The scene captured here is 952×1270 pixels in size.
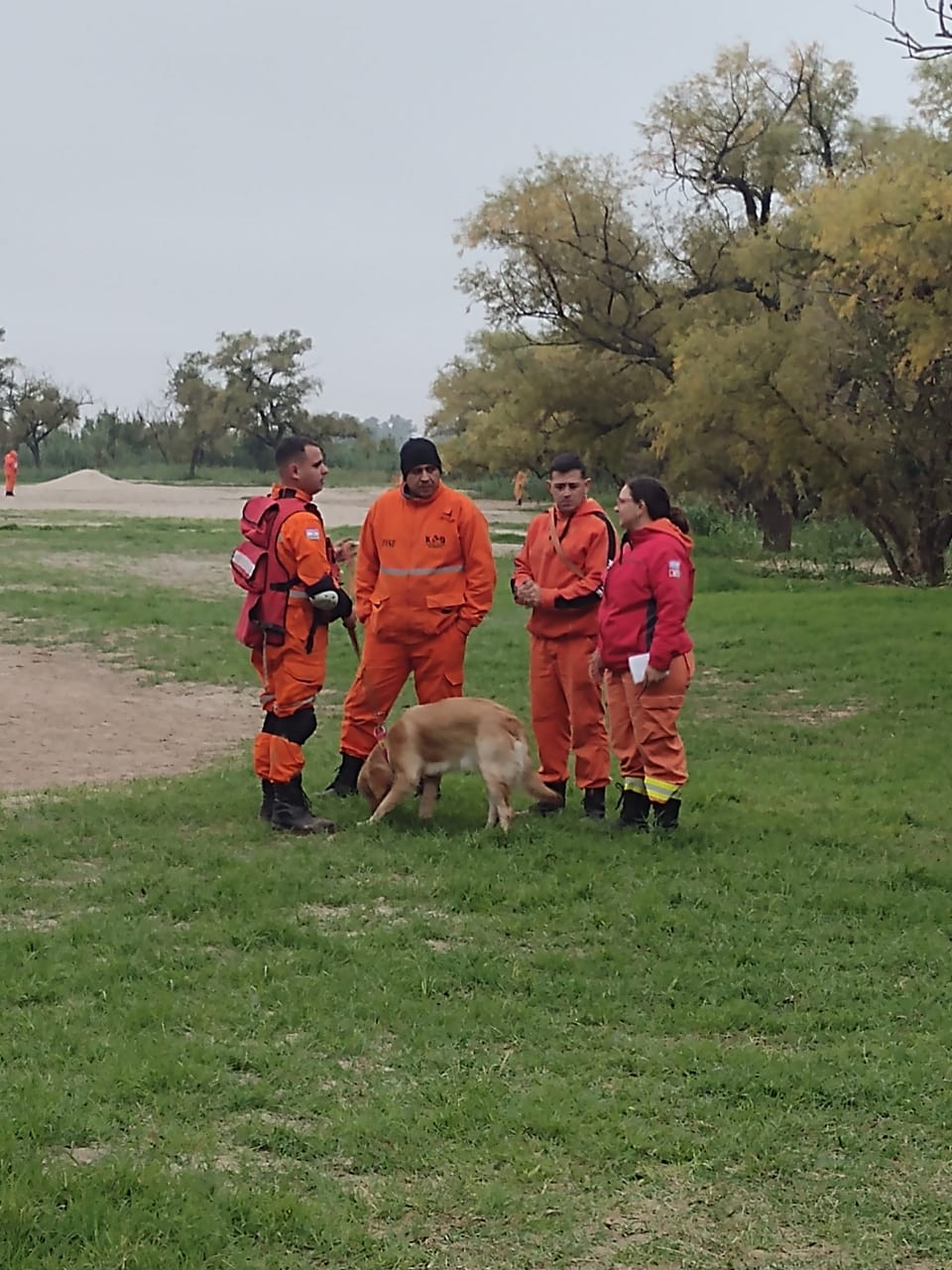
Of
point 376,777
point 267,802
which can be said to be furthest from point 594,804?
point 267,802

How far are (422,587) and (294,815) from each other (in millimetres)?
1327

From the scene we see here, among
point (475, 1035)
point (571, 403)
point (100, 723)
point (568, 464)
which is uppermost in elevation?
point (571, 403)

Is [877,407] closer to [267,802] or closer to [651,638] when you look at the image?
[651,638]

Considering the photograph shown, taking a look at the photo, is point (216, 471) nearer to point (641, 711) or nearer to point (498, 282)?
point (498, 282)

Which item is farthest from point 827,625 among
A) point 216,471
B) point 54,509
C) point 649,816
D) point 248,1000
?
point 216,471

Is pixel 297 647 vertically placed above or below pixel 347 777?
above

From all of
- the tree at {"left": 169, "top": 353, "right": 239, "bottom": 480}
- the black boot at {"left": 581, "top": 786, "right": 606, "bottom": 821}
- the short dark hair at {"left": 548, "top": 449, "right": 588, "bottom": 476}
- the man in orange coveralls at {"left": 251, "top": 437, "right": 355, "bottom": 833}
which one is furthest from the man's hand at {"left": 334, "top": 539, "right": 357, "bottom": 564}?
the tree at {"left": 169, "top": 353, "right": 239, "bottom": 480}

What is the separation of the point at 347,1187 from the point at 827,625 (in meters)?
12.7

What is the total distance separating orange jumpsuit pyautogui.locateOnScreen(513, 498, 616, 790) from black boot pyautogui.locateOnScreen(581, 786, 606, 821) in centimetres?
5

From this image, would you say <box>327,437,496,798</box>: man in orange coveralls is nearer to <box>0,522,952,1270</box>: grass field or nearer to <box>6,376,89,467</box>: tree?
<box>0,522,952,1270</box>: grass field

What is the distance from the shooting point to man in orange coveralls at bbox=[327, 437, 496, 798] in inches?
292

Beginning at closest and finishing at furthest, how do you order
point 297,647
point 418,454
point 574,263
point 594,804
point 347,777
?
point 297,647 < point 418,454 < point 594,804 < point 347,777 < point 574,263

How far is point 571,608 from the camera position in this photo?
738 cm

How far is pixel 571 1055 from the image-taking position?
4.43m
